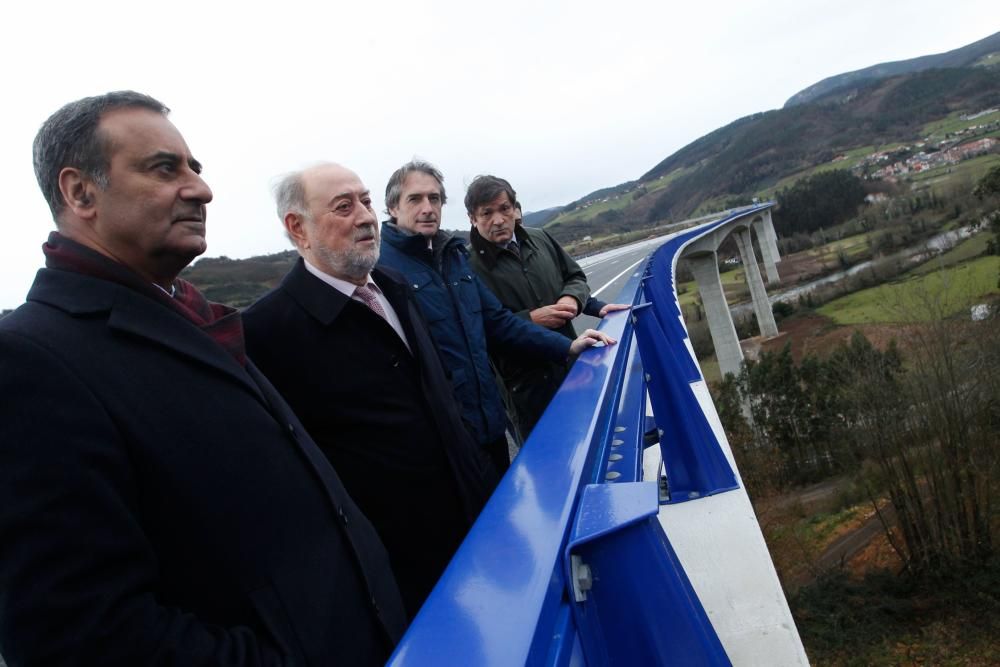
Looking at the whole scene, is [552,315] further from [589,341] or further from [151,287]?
[151,287]

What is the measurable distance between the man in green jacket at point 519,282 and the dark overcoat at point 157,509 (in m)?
1.96

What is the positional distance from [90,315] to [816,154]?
153 meters

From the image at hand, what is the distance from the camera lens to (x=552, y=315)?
135 inches

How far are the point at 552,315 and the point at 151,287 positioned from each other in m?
2.38

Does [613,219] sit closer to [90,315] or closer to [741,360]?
[741,360]

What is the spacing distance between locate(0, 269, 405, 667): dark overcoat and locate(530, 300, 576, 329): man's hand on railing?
6.90 feet

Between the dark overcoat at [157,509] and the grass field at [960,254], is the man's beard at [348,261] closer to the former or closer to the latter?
the dark overcoat at [157,509]

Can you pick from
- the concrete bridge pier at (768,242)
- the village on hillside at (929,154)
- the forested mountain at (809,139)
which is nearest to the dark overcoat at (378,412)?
the concrete bridge pier at (768,242)

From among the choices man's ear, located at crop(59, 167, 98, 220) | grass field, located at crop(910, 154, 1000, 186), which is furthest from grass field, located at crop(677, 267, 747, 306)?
man's ear, located at crop(59, 167, 98, 220)

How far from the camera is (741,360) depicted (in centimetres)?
3241

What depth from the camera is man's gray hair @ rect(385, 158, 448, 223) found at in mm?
3072

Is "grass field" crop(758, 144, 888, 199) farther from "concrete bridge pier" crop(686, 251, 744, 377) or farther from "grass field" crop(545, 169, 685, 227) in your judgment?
"concrete bridge pier" crop(686, 251, 744, 377)

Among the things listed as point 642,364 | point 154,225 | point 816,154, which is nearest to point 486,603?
point 154,225

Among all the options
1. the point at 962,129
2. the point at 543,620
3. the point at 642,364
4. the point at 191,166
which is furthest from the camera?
the point at 962,129
